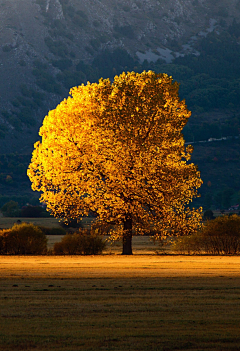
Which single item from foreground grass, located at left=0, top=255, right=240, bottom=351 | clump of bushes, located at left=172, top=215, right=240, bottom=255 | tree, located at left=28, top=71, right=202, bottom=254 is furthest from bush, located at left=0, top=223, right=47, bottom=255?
foreground grass, located at left=0, top=255, right=240, bottom=351

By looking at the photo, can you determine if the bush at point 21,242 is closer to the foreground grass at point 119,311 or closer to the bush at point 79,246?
the bush at point 79,246

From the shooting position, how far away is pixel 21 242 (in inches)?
1452

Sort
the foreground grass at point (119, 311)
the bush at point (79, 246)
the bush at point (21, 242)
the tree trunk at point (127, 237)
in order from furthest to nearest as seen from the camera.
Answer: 1. the tree trunk at point (127, 237)
2. the bush at point (79, 246)
3. the bush at point (21, 242)
4. the foreground grass at point (119, 311)

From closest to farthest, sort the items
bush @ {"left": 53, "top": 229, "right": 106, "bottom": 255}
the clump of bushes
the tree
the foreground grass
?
the foreground grass → the tree → the clump of bushes → bush @ {"left": 53, "top": 229, "right": 106, "bottom": 255}

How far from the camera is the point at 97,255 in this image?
36969mm

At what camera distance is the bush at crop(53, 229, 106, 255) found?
3712cm

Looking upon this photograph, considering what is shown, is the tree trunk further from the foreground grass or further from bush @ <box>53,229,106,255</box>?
the foreground grass

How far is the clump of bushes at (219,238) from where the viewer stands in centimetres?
3675

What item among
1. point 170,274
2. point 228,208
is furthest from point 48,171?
point 228,208

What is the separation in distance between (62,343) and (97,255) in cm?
2726

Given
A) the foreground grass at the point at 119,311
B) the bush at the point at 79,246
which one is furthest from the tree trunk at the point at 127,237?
the foreground grass at the point at 119,311

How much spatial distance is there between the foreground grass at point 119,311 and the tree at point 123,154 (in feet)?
43.5

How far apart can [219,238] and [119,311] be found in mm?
24813

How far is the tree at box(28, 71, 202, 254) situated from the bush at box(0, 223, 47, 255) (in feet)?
6.96
